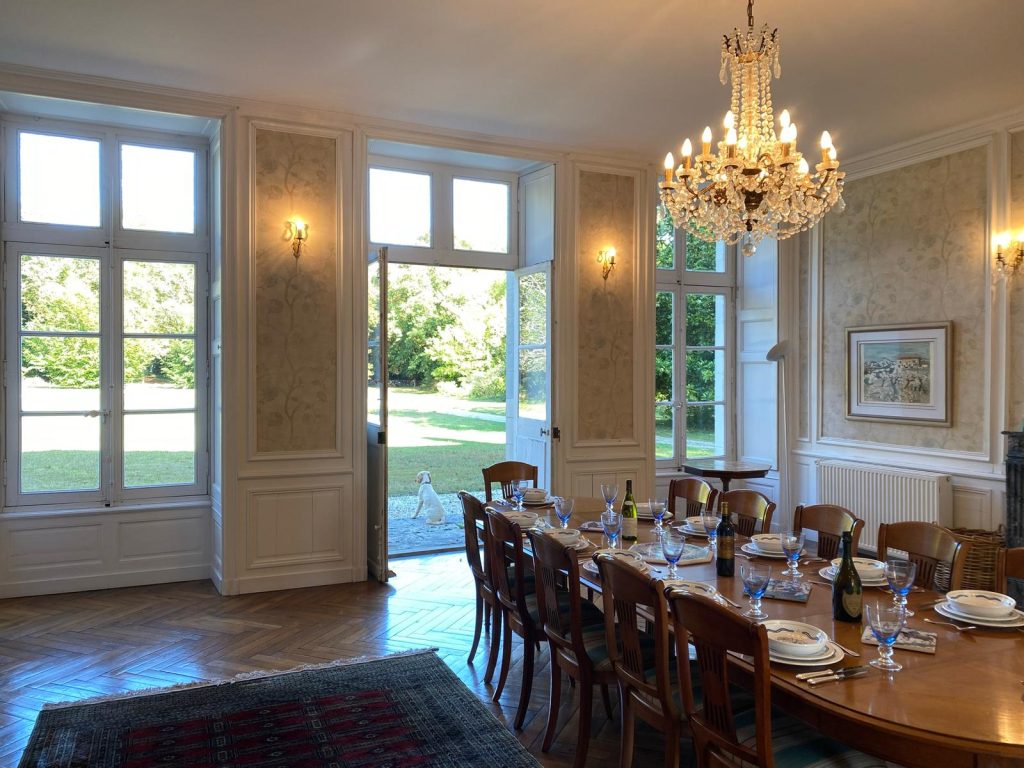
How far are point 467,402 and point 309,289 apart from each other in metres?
8.96

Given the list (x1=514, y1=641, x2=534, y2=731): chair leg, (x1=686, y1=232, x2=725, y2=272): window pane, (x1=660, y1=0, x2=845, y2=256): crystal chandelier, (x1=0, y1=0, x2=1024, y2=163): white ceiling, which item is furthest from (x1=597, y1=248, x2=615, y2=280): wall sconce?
(x1=514, y1=641, x2=534, y2=731): chair leg

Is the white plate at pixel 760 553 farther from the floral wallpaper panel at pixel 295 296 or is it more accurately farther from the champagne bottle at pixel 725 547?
the floral wallpaper panel at pixel 295 296

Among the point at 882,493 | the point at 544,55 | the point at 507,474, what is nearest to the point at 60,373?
the point at 507,474

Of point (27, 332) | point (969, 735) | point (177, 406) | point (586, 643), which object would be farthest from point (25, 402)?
point (969, 735)

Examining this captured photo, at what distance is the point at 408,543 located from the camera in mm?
6914

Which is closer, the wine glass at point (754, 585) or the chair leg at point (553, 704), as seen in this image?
the wine glass at point (754, 585)

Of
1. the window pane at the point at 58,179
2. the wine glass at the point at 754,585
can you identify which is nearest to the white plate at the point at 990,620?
the wine glass at the point at 754,585

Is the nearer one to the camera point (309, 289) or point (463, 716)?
point (463, 716)

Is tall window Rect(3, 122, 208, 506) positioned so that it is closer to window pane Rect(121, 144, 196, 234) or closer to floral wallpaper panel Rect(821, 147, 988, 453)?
window pane Rect(121, 144, 196, 234)

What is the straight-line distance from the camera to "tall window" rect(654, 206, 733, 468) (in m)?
6.82

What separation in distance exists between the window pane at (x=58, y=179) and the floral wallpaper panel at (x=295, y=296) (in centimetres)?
122

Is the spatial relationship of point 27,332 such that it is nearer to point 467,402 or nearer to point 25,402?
point 25,402

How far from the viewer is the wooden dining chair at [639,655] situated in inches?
86.4

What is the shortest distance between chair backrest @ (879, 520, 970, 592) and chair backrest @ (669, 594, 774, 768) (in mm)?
1218
